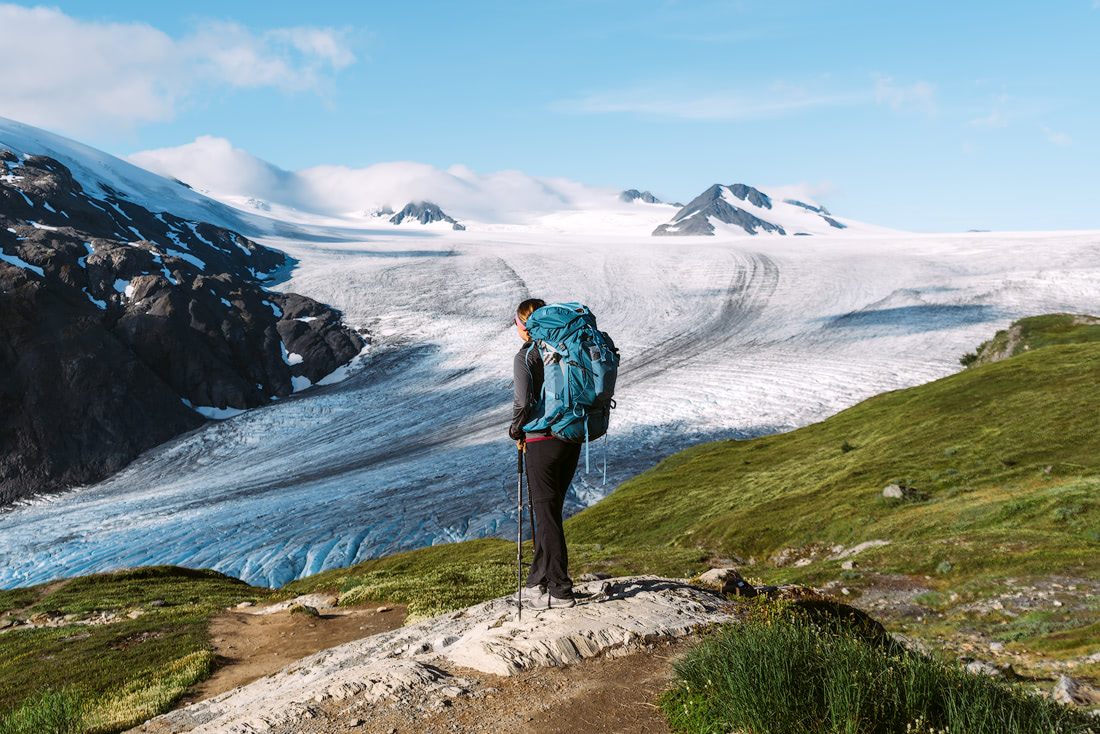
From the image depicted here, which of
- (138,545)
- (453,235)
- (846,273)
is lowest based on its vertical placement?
(138,545)

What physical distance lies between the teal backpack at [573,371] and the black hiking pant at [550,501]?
237 mm

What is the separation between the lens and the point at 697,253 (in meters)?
112

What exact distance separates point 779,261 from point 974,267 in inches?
973

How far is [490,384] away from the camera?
72750 millimetres

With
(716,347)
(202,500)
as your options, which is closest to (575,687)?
(202,500)

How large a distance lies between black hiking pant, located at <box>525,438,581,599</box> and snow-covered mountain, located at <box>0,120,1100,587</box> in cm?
3538

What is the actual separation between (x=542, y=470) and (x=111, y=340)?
8863 cm

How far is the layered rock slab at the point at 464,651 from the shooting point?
6859 millimetres

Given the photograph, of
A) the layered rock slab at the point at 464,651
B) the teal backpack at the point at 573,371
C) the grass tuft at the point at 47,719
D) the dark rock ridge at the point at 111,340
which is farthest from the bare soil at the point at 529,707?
the dark rock ridge at the point at 111,340

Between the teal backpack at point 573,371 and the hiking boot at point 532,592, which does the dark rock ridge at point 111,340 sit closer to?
the hiking boot at point 532,592

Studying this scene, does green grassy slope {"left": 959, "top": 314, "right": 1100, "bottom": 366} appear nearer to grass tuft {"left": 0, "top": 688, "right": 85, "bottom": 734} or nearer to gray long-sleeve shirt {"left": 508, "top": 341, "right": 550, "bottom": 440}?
gray long-sleeve shirt {"left": 508, "top": 341, "right": 550, "bottom": 440}

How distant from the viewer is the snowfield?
47.0m

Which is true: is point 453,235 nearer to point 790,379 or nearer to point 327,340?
point 327,340

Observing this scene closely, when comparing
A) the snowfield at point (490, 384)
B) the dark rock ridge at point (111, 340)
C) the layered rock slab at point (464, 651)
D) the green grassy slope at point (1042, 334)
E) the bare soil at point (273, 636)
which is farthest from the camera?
the dark rock ridge at point (111, 340)
